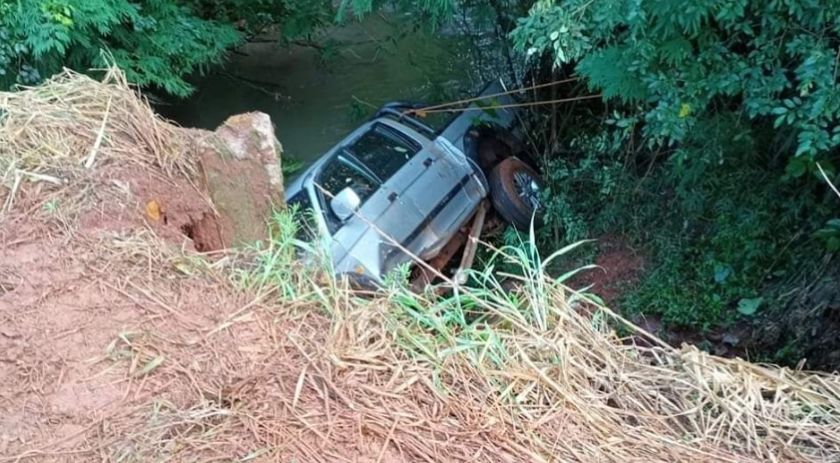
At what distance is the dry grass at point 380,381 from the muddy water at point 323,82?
6.78m

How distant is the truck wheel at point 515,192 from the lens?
735 cm

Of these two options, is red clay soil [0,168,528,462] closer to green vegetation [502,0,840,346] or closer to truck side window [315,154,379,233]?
green vegetation [502,0,840,346]

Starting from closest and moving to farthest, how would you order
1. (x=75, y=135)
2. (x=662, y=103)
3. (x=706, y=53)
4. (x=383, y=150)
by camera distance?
(x=75, y=135) → (x=706, y=53) → (x=662, y=103) → (x=383, y=150)

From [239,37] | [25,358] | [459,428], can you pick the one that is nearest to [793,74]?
[459,428]

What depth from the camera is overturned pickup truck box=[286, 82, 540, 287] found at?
6156 mm

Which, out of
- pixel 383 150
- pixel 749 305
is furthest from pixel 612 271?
pixel 383 150

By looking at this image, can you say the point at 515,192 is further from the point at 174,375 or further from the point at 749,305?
the point at 174,375

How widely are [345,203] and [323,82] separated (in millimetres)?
5761

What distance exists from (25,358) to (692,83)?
11.0ft

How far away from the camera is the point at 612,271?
6465 mm

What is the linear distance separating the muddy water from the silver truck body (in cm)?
206

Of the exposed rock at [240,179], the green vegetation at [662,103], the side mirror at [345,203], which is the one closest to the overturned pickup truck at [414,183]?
the side mirror at [345,203]

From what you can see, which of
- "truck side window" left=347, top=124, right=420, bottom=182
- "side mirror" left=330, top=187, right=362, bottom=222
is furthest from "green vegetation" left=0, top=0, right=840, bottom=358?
"side mirror" left=330, top=187, right=362, bottom=222

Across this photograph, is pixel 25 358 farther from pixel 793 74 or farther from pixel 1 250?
pixel 793 74
